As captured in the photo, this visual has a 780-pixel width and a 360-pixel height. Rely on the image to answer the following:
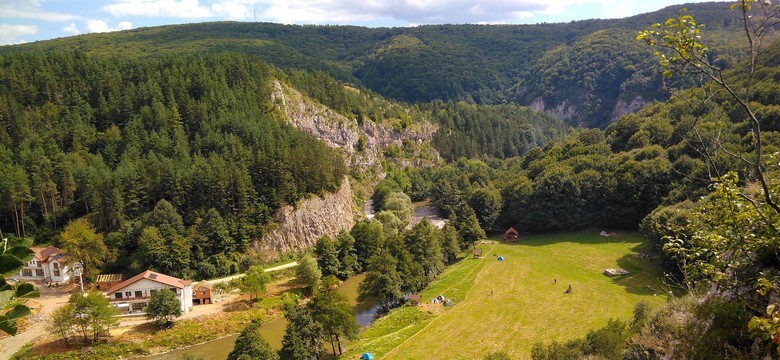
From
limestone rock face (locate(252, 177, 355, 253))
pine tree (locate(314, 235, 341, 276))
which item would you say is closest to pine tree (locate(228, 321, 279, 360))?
pine tree (locate(314, 235, 341, 276))

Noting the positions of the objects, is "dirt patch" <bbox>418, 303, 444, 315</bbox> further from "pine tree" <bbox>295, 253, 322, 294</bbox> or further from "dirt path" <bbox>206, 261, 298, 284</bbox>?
"dirt path" <bbox>206, 261, 298, 284</bbox>

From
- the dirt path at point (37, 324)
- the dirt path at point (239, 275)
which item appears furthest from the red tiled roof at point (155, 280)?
the dirt path at point (37, 324)

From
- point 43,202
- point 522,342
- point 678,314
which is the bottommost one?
point 522,342

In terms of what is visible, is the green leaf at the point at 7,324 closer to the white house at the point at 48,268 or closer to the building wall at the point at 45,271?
the white house at the point at 48,268

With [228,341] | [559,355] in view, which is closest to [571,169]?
→ [559,355]

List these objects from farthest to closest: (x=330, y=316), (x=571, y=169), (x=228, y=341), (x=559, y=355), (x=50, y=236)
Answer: (x=571, y=169) < (x=50, y=236) < (x=228, y=341) < (x=330, y=316) < (x=559, y=355)

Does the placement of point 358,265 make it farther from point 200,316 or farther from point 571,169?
point 571,169
